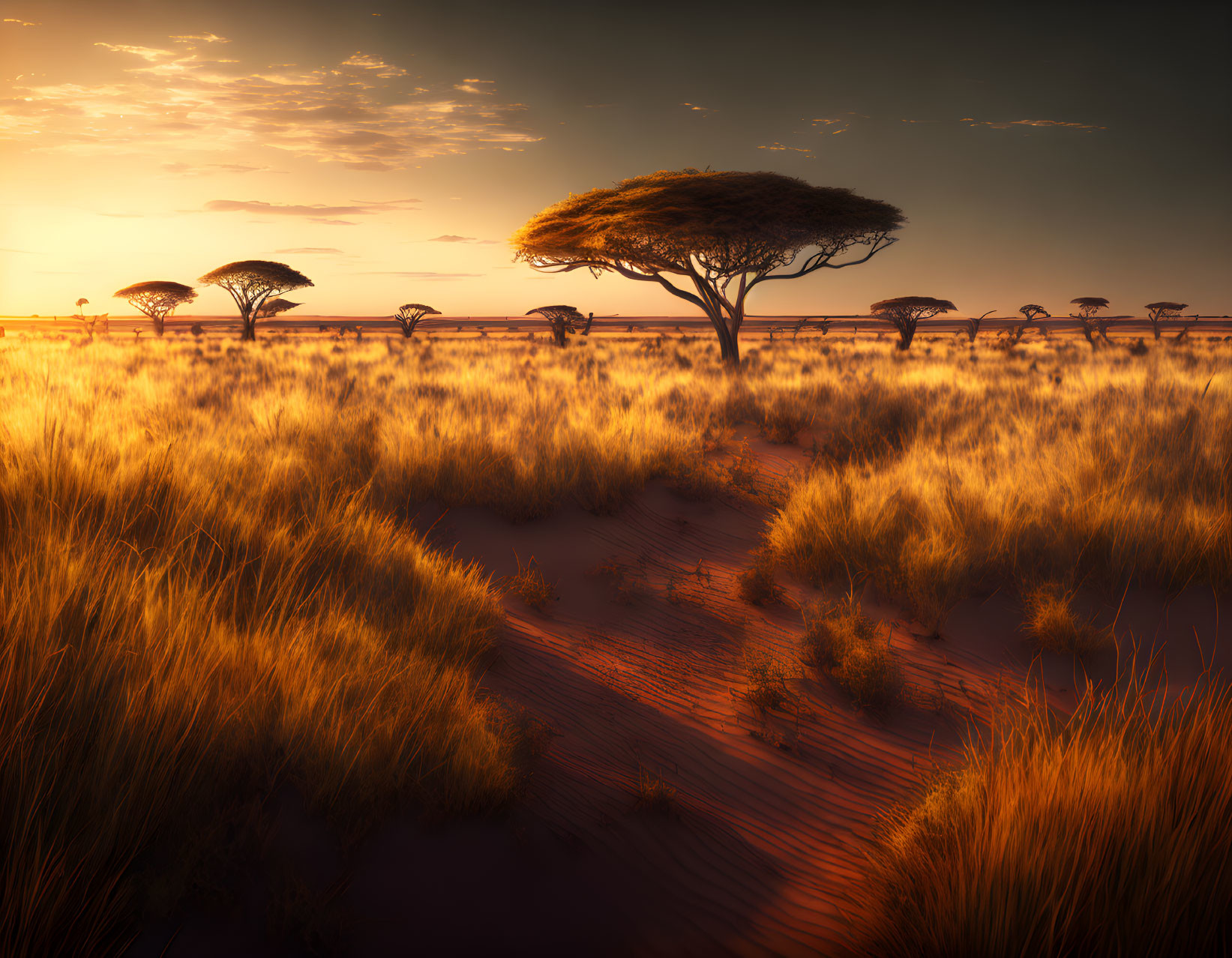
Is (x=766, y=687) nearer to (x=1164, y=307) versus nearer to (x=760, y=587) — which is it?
(x=760, y=587)

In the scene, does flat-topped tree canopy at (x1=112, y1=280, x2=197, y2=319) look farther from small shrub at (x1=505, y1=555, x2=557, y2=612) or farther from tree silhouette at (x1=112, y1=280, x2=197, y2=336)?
small shrub at (x1=505, y1=555, x2=557, y2=612)

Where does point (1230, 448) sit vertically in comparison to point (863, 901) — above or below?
above

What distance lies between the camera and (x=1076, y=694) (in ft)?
12.2

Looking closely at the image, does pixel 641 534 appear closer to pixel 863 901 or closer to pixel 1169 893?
pixel 863 901

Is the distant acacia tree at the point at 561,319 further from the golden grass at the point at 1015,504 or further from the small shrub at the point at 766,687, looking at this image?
the small shrub at the point at 766,687

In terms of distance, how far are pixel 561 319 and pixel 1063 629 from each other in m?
42.2

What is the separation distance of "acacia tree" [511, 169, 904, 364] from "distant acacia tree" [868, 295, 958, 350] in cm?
2207

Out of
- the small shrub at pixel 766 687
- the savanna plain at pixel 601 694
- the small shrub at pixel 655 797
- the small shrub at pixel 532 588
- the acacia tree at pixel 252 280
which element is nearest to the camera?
the savanna plain at pixel 601 694

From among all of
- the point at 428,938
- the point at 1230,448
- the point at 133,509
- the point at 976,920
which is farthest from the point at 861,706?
the point at 1230,448

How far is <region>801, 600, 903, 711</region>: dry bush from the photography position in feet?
12.4

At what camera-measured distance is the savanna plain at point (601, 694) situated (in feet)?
5.63

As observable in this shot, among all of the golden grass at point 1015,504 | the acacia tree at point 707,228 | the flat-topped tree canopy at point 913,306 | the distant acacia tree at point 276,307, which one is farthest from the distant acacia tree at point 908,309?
the distant acacia tree at point 276,307

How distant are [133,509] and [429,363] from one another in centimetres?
1993

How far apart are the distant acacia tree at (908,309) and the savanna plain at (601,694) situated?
35316 mm
